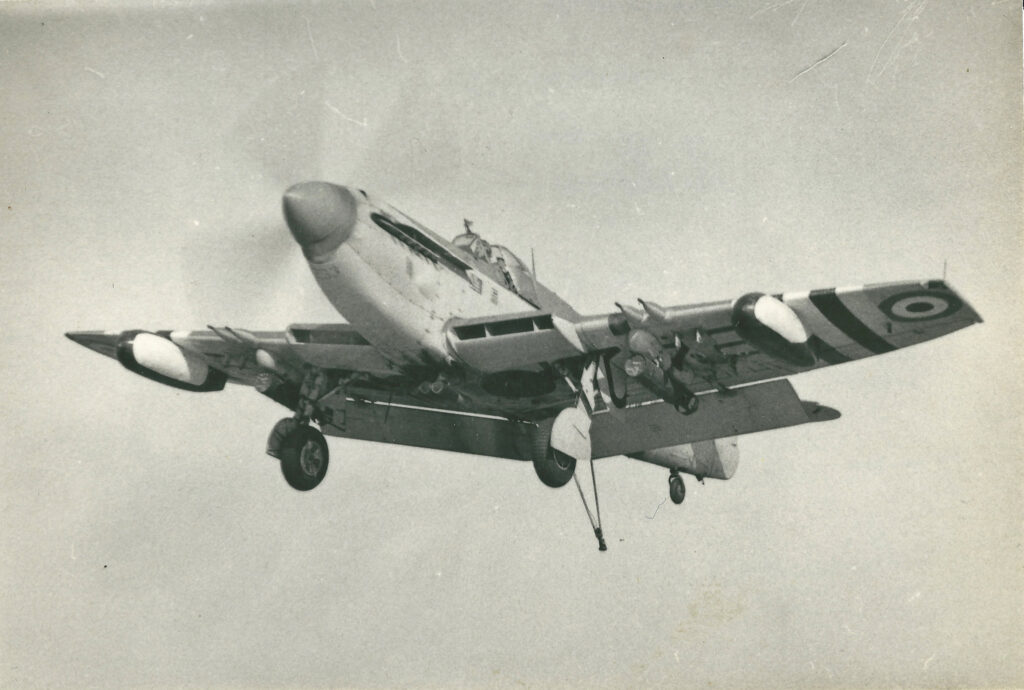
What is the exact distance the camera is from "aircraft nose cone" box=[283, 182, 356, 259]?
8.20 metres

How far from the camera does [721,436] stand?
1021 centimetres

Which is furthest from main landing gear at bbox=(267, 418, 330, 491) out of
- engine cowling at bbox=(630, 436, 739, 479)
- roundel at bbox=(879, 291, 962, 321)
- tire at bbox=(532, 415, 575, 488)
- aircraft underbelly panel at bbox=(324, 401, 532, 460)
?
roundel at bbox=(879, 291, 962, 321)

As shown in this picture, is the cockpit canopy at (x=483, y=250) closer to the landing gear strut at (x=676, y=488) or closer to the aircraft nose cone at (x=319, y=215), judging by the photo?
the aircraft nose cone at (x=319, y=215)

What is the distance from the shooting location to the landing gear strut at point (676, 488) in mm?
12797

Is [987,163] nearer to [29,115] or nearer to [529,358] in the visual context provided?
[529,358]

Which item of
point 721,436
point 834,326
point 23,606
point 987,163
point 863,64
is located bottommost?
point 23,606

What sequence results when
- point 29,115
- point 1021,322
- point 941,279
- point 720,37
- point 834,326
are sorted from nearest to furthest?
point 941,279, point 834,326, point 1021,322, point 720,37, point 29,115

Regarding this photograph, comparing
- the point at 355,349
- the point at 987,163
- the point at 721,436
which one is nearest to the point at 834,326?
the point at 721,436

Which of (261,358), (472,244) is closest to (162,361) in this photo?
(261,358)

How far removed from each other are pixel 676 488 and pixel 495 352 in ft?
15.4

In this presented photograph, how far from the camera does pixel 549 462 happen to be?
381 inches

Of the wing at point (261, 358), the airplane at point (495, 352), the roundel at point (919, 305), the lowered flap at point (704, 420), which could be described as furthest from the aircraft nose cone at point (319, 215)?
Answer: the roundel at point (919, 305)

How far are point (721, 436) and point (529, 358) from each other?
2386 millimetres

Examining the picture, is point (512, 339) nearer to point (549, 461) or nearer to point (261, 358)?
point (549, 461)
